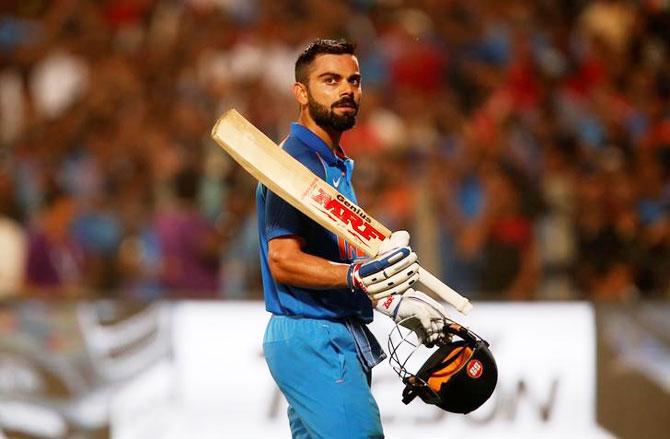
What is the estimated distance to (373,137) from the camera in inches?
376

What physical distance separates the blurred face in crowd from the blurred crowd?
376 centimetres

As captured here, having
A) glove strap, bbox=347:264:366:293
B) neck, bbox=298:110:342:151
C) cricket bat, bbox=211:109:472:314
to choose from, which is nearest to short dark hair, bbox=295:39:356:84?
neck, bbox=298:110:342:151

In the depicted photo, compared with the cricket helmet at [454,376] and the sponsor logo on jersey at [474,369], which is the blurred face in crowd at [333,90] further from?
the sponsor logo on jersey at [474,369]

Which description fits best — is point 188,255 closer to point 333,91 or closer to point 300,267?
point 333,91

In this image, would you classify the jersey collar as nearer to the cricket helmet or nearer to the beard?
the beard

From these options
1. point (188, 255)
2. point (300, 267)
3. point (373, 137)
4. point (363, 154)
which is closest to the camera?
point (300, 267)

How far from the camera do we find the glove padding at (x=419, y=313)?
4.41m

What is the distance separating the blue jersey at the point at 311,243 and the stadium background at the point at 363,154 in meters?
2.98

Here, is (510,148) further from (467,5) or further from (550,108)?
(467,5)

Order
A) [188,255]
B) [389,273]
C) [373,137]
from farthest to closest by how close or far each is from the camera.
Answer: [373,137] → [188,255] → [389,273]

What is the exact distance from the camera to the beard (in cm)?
462

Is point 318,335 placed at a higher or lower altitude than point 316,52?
lower

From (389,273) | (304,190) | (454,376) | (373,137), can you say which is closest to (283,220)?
(304,190)

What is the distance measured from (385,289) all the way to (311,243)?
1.62 feet
